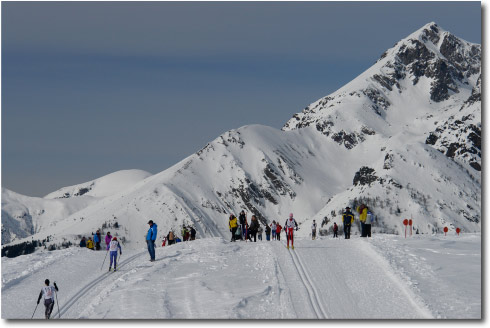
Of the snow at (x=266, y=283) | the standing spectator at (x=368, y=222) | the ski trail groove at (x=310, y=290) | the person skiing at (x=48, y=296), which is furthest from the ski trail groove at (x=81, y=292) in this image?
the standing spectator at (x=368, y=222)

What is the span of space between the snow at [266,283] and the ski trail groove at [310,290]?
43 millimetres

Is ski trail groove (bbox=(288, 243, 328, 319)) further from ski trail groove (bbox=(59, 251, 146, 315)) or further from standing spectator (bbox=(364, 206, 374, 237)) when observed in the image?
standing spectator (bbox=(364, 206, 374, 237))

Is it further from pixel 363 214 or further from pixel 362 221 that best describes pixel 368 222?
pixel 363 214

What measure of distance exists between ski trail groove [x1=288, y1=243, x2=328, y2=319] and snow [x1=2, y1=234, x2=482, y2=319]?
0.04 meters

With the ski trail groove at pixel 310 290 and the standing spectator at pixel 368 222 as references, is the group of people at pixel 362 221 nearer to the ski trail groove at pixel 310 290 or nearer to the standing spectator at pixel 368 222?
the standing spectator at pixel 368 222

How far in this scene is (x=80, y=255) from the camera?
4653 centimetres

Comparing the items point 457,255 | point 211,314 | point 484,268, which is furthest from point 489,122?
point 211,314

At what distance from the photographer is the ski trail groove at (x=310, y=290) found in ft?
96.3

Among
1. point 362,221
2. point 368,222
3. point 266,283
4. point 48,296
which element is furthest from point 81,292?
point 368,222

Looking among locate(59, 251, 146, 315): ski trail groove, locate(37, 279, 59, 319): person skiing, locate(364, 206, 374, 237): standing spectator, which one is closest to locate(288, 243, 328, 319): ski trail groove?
locate(59, 251, 146, 315): ski trail groove

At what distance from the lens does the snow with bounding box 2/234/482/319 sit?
30047 millimetres

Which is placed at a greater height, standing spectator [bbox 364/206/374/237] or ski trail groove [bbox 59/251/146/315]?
standing spectator [bbox 364/206/374/237]

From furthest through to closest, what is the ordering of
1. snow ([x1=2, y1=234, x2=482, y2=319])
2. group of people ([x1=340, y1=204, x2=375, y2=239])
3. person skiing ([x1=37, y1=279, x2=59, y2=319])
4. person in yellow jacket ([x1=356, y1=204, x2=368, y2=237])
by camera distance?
group of people ([x1=340, y1=204, x2=375, y2=239]) < person in yellow jacket ([x1=356, y1=204, x2=368, y2=237]) < person skiing ([x1=37, y1=279, x2=59, y2=319]) < snow ([x1=2, y1=234, x2=482, y2=319])

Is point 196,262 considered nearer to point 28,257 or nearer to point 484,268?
point 28,257
